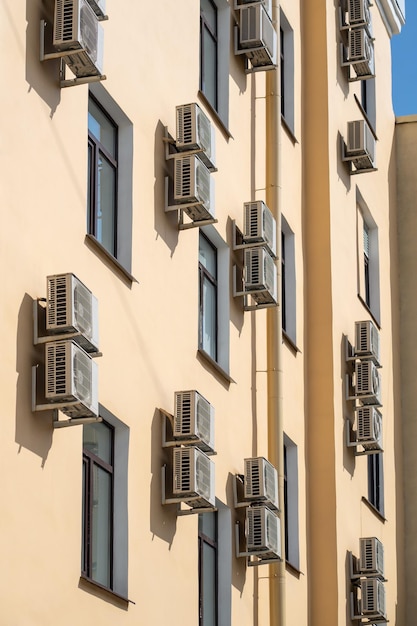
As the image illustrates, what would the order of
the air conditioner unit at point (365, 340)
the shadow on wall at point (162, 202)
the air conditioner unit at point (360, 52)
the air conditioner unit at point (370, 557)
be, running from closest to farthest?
the shadow on wall at point (162, 202) < the air conditioner unit at point (370, 557) < the air conditioner unit at point (365, 340) < the air conditioner unit at point (360, 52)

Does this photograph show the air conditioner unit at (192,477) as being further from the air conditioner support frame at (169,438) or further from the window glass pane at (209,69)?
the window glass pane at (209,69)

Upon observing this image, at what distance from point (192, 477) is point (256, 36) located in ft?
18.9

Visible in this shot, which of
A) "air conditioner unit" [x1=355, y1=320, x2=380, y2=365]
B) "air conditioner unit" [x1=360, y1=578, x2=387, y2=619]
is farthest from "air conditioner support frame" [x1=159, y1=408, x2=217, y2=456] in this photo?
"air conditioner unit" [x1=355, y1=320, x2=380, y2=365]

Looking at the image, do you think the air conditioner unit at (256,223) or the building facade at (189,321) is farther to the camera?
the air conditioner unit at (256,223)

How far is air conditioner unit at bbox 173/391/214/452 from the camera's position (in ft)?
43.7

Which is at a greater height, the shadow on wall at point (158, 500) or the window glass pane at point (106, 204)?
the window glass pane at point (106, 204)

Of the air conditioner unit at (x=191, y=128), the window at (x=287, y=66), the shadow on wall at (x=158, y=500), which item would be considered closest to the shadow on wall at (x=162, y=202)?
the air conditioner unit at (x=191, y=128)

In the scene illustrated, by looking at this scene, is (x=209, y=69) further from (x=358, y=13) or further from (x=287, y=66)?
(x=358, y=13)

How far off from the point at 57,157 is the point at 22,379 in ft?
6.29

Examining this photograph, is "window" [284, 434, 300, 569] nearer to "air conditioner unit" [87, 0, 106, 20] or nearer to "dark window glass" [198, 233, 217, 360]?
"dark window glass" [198, 233, 217, 360]

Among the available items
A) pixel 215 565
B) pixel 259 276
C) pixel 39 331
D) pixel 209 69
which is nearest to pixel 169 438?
pixel 215 565

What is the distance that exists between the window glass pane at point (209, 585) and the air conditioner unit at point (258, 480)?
496mm

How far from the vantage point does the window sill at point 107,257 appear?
39.3 ft

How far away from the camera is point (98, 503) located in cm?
1220
